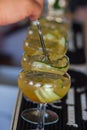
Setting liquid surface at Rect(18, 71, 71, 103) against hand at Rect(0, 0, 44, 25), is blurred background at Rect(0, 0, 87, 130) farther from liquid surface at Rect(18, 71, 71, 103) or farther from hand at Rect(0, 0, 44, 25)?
hand at Rect(0, 0, 44, 25)

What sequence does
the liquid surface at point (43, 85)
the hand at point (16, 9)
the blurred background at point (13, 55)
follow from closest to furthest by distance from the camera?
the liquid surface at point (43, 85), the hand at point (16, 9), the blurred background at point (13, 55)

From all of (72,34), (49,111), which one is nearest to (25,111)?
(49,111)

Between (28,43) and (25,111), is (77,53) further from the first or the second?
(25,111)

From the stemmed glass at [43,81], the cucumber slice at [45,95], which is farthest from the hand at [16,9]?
the cucumber slice at [45,95]

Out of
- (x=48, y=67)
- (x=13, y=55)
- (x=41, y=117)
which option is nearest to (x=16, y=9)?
(x=48, y=67)

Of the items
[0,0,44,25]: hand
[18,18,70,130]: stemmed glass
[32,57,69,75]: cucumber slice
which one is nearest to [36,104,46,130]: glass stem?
[18,18,70,130]: stemmed glass

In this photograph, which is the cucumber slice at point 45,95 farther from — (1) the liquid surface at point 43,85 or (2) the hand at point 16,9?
(2) the hand at point 16,9

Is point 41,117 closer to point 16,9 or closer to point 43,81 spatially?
point 43,81
